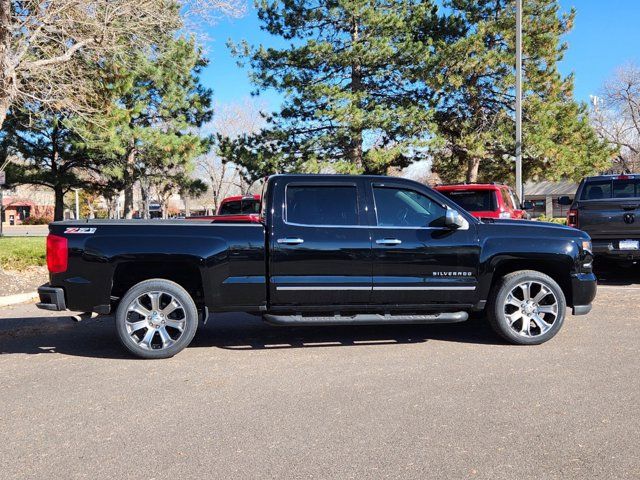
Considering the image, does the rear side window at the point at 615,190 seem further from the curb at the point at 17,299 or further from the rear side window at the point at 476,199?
the curb at the point at 17,299

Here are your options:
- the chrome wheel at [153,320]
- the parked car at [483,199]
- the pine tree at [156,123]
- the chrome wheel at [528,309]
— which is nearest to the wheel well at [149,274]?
the chrome wheel at [153,320]

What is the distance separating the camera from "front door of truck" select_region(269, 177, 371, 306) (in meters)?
5.74

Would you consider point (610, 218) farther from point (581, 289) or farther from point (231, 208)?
point (231, 208)

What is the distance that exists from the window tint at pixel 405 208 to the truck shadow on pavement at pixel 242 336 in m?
1.42

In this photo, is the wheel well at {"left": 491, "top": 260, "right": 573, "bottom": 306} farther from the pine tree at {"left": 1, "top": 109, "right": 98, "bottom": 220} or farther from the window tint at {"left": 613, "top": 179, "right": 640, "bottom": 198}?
the pine tree at {"left": 1, "top": 109, "right": 98, "bottom": 220}

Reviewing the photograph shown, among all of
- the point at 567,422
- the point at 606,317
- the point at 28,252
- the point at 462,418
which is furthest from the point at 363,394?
the point at 28,252

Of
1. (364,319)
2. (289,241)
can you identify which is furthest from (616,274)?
(289,241)

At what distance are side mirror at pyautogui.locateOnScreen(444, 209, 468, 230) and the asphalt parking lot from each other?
1.35 metres

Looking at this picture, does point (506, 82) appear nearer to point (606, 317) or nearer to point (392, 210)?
point (606, 317)

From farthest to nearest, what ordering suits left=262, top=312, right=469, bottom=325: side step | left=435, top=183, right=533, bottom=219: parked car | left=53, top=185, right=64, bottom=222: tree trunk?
1. left=53, top=185, right=64, bottom=222: tree trunk
2. left=435, top=183, right=533, bottom=219: parked car
3. left=262, top=312, right=469, bottom=325: side step

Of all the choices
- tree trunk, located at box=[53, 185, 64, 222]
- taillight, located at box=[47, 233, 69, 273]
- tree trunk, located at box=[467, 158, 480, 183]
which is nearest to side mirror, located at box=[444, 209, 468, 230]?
A: taillight, located at box=[47, 233, 69, 273]

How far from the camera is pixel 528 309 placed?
6.12 m

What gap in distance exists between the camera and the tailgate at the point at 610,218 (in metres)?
9.81

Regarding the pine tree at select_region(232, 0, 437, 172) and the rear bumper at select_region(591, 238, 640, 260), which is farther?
the pine tree at select_region(232, 0, 437, 172)
